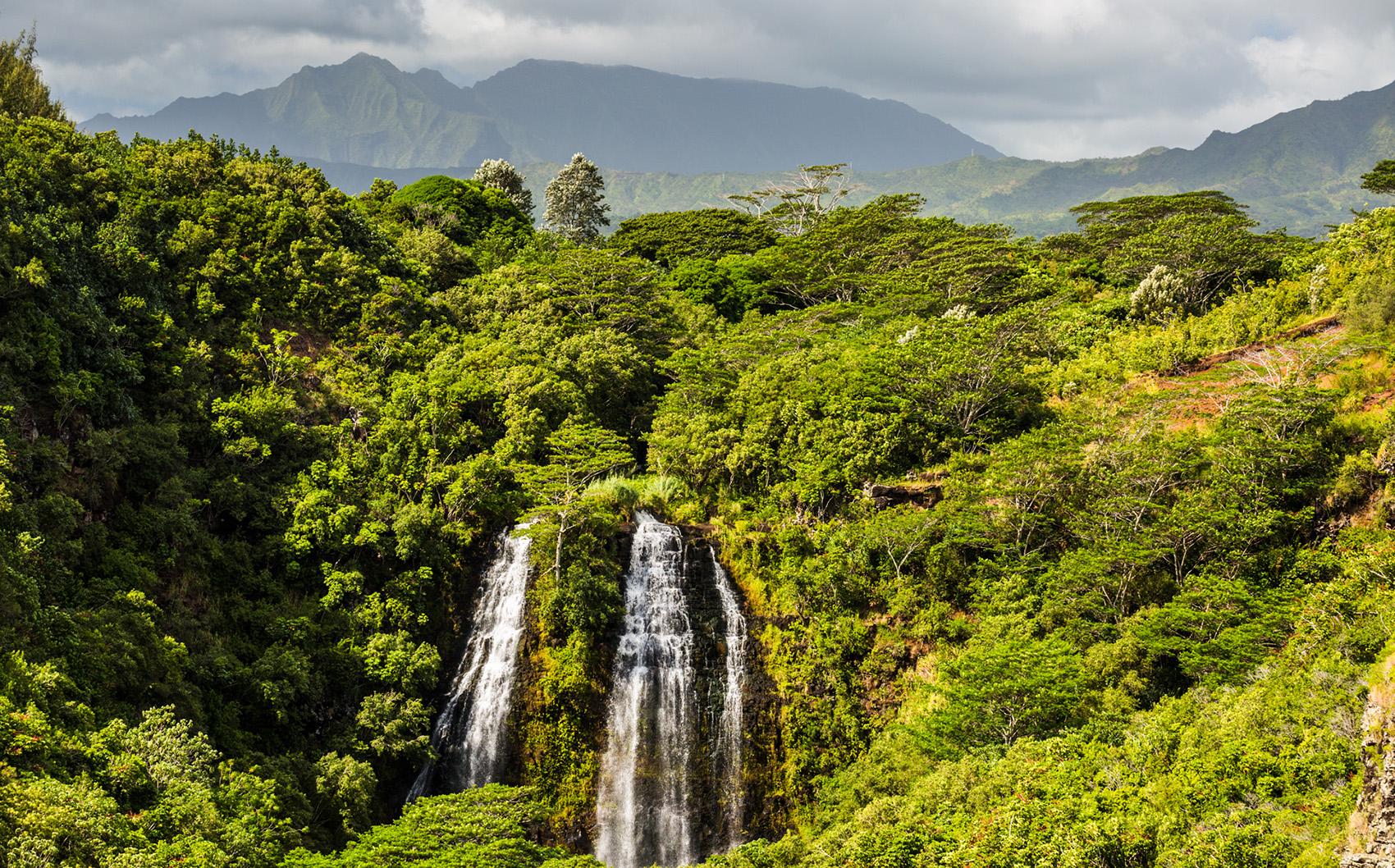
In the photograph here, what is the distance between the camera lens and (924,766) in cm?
2345

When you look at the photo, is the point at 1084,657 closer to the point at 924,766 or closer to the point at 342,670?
the point at 924,766

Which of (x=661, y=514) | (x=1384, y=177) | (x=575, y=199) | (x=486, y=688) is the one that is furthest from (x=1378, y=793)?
(x=575, y=199)

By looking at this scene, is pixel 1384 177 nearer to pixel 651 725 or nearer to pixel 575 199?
pixel 651 725

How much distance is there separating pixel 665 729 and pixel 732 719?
7.29 ft

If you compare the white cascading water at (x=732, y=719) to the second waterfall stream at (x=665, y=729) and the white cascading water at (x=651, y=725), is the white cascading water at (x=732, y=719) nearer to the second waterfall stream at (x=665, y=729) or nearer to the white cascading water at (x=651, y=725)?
the second waterfall stream at (x=665, y=729)

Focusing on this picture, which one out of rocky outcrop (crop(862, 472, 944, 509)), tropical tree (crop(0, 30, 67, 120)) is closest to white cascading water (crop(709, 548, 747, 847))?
rocky outcrop (crop(862, 472, 944, 509))

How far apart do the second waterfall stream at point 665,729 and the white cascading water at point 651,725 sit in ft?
0.09

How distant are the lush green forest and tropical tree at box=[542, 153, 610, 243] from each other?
92.6 ft

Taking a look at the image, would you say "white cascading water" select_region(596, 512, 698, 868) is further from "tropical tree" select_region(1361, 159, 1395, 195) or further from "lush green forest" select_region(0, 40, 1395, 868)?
"tropical tree" select_region(1361, 159, 1395, 195)

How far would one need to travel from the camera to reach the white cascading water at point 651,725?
2739 cm

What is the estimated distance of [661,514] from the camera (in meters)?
34.2

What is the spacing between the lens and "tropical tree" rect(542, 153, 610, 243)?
71688 mm

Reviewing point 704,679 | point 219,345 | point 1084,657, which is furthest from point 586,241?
point 1084,657

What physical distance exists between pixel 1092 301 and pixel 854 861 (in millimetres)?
34885
